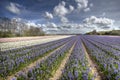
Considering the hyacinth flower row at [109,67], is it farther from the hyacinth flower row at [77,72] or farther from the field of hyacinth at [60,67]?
the hyacinth flower row at [77,72]

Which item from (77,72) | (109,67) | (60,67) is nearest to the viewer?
(77,72)

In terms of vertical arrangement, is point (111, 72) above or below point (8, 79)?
above

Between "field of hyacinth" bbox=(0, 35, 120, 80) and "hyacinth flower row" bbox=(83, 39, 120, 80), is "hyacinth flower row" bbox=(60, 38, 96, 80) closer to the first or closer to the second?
"field of hyacinth" bbox=(0, 35, 120, 80)

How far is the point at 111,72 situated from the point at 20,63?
6.22 meters

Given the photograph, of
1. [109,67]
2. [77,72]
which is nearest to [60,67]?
[109,67]

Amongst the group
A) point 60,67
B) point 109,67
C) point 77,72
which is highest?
point 77,72

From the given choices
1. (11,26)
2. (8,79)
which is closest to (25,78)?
(8,79)

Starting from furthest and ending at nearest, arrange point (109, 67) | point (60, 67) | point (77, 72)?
point (60, 67)
point (109, 67)
point (77, 72)

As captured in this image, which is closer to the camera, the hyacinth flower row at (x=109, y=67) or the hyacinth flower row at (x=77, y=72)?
the hyacinth flower row at (x=77, y=72)

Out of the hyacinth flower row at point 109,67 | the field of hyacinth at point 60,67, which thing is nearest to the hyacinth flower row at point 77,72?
the field of hyacinth at point 60,67

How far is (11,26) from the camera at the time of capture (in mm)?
91875

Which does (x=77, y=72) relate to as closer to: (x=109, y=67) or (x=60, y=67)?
(x=109, y=67)

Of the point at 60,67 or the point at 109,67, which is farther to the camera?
the point at 60,67

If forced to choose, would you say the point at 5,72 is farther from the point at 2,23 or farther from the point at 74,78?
the point at 2,23
